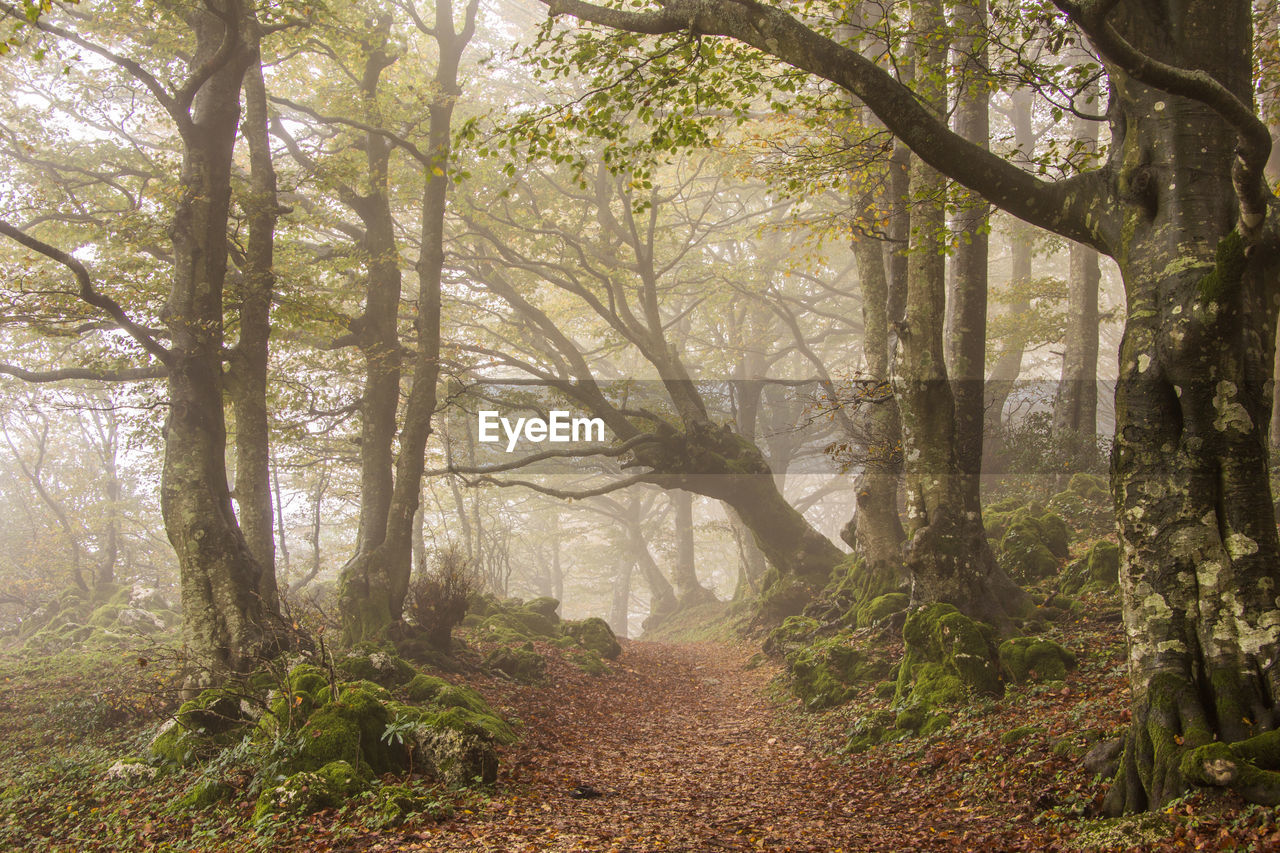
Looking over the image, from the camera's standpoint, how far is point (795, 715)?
9.37m

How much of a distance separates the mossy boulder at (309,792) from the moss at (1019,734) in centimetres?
502

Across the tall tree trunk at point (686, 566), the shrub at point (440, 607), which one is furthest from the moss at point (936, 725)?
the tall tree trunk at point (686, 566)

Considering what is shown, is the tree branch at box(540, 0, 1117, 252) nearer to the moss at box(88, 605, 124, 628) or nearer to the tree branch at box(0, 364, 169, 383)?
the tree branch at box(0, 364, 169, 383)

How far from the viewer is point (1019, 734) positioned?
5809mm

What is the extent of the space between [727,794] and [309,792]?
336 centimetres

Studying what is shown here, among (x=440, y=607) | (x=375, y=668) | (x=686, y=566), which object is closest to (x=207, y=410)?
(x=375, y=668)

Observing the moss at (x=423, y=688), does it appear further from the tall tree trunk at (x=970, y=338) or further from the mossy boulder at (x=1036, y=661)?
the tall tree trunk at (x=970, y=338)

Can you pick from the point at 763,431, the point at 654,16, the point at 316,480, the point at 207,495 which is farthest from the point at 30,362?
the point at 763,431

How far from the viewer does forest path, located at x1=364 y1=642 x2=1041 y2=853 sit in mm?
4965

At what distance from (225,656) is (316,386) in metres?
7.43

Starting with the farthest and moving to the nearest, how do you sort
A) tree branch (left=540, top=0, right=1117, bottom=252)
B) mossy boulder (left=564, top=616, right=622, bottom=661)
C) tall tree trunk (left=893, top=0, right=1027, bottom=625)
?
mossy boulder (left=564, top=616, right=622, bottom=661), tall tree trunk (left=893, top=0, right=1027, bottom=625), tree branch (left=540, top=0, right=1117, bottom=252)

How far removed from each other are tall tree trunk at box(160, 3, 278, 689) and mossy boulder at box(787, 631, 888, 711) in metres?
6.49

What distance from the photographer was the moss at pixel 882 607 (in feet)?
34.4

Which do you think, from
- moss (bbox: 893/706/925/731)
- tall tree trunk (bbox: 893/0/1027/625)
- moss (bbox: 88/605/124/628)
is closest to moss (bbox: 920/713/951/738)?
moss (bbox: 893/706/925/731)
